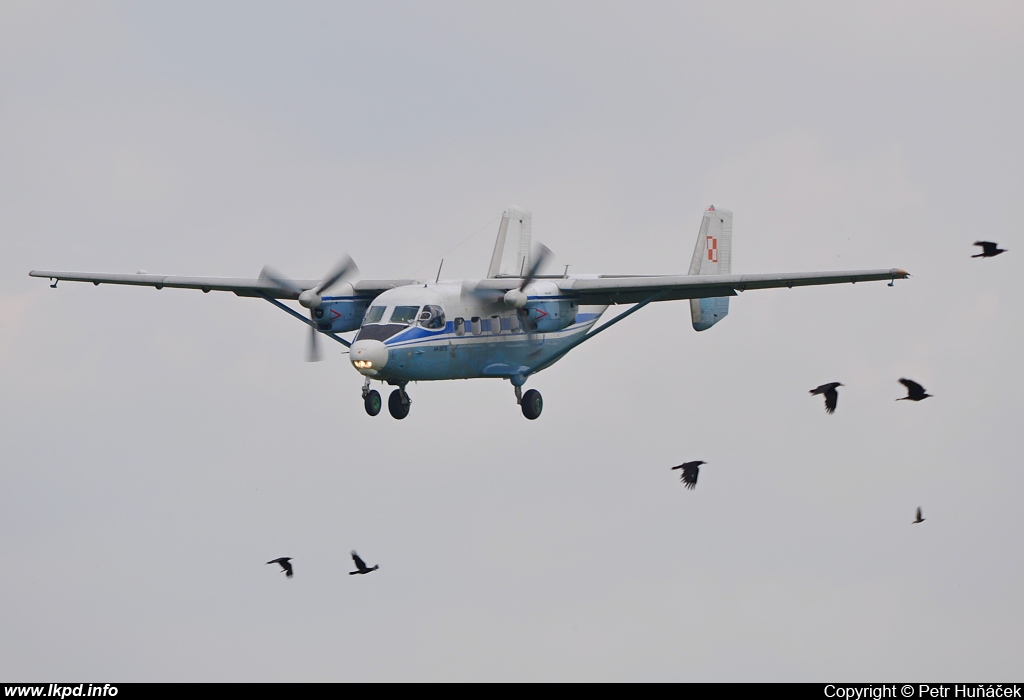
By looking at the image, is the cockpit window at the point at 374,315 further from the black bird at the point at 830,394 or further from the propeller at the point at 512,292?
the black bird at the point at 830,394

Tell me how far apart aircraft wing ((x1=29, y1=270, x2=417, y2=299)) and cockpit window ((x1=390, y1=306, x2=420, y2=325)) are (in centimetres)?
274

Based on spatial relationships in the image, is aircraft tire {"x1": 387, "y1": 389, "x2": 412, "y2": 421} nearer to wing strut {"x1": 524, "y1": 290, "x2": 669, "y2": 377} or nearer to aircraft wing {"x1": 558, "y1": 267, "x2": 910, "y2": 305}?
wing strut {"x1": 524, "y1": 290, "x2": 669, "y2": 377}

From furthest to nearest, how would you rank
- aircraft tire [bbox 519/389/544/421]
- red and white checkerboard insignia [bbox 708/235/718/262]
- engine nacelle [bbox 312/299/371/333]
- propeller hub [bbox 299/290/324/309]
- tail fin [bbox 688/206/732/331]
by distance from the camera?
red and white checkerboard insignia [bbox 708/235/718/262] < tail fin [bbox 688/206/732/331] < aircraft tire [bbox 519/389/544/421] < engine nacelle [bbox 312/299/371/333] < propeller hub [bbox 299/290/324/309]

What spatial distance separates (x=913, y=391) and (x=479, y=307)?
1221 cm

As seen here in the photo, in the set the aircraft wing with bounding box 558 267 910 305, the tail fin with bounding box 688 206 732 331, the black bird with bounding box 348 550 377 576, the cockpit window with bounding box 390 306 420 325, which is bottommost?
the black bird with bounding box 348 550 377 576

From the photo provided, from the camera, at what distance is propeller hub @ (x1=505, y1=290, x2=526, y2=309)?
125 feet

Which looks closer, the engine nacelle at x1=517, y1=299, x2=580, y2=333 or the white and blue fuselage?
the white and blue fuselage

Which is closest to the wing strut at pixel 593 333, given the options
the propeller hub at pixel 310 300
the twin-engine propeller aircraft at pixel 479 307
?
the twin-engine propeller aircraft at pixel 479 307

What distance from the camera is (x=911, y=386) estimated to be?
95.2 ft

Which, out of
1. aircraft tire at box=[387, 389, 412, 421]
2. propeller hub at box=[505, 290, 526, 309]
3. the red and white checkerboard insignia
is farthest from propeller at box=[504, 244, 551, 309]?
the red and white checkerboard insignia

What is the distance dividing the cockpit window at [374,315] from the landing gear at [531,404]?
532 cm

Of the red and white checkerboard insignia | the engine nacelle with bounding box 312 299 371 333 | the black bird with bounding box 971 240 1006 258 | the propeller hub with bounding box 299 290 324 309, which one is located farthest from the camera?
the red and white checkerboard insignia

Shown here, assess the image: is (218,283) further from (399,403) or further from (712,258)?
(712,258)

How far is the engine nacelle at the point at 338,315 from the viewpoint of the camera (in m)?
39.8
